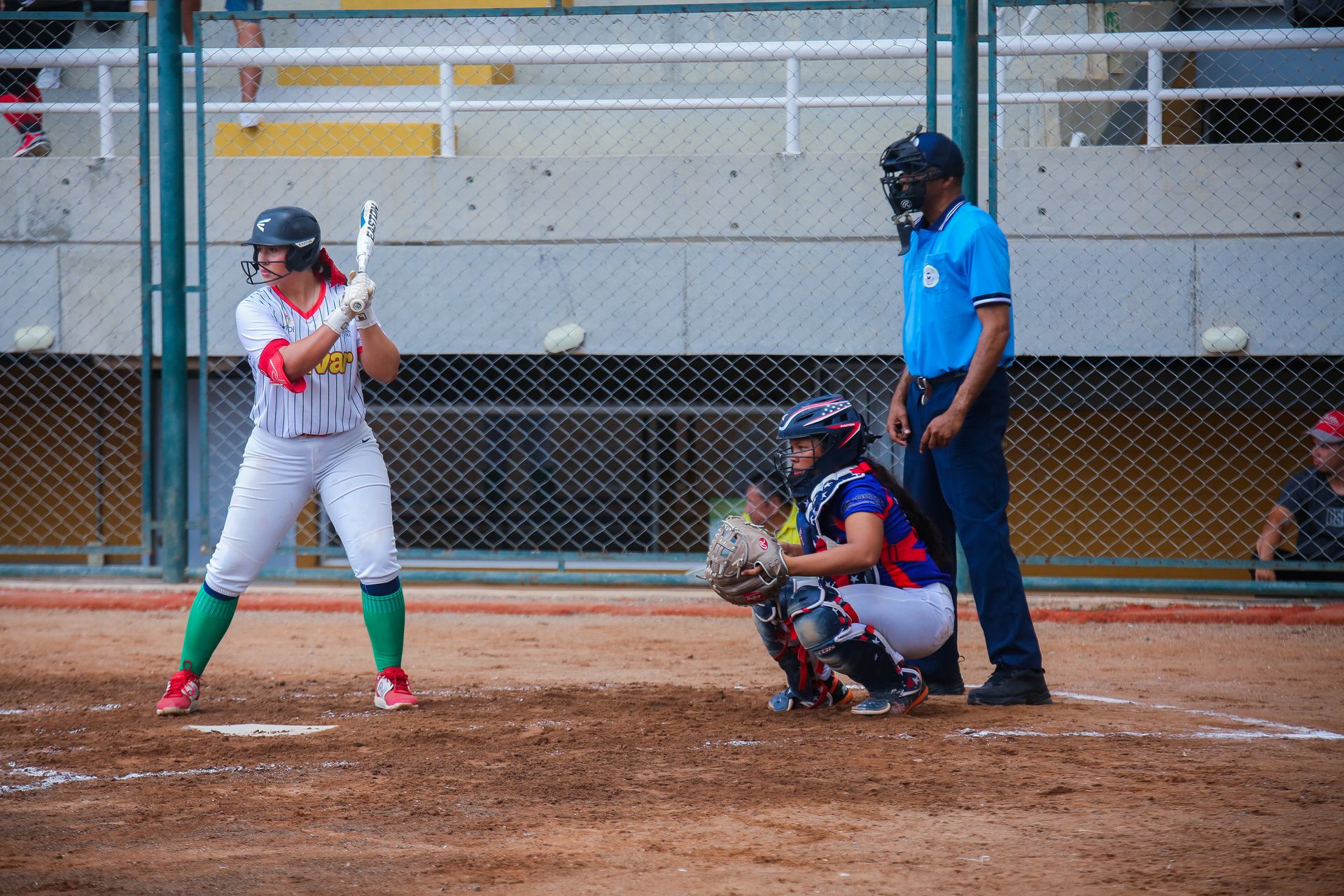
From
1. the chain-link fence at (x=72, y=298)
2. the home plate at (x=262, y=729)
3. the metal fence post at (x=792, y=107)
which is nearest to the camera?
the home plate at (x=262, y=729)

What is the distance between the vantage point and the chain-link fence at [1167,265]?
803 centimetres

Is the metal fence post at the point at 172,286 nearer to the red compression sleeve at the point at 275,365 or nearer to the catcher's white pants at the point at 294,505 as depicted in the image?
the catcher's white pants at the point at 294,505

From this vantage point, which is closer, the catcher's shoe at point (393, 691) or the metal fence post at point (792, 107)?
the catcher's shoe at point (393, 691)

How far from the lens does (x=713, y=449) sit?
30.8ft

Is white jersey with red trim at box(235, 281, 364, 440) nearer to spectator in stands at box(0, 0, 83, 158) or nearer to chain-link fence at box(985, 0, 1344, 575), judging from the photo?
chain-link fence at box(985, 0, 1344, 575)

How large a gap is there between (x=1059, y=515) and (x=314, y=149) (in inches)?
236

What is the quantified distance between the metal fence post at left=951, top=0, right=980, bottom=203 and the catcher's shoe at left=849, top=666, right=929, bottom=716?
3377 mm

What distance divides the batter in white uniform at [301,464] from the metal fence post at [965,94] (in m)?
3.62

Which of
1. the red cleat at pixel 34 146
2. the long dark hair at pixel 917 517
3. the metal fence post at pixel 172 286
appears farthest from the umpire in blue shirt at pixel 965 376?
the red cleat at pixel 34 146

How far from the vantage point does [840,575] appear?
4.27 meters

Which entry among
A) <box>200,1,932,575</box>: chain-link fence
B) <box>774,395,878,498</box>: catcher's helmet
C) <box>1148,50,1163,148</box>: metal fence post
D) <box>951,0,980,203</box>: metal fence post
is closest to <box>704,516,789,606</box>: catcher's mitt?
<box>774,395,878,498</box>: catcher's helmet

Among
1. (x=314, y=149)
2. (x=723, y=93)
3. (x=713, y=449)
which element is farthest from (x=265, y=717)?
(x=723, y=93)

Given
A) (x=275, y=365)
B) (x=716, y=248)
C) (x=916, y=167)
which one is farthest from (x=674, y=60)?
(x=275, y=365)

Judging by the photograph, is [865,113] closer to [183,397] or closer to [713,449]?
[713,449]
